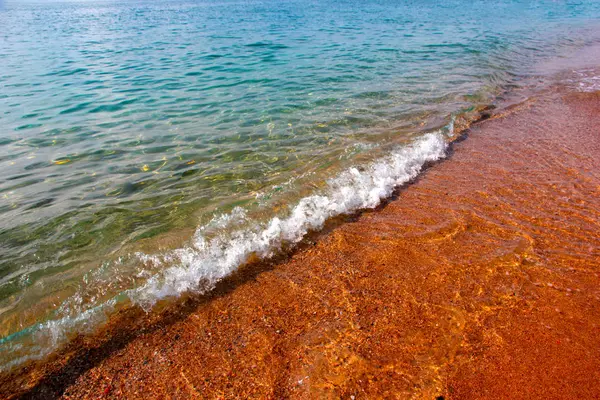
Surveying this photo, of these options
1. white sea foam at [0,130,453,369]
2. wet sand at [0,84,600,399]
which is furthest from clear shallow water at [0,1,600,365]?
wet sand at [0,84,600,399]

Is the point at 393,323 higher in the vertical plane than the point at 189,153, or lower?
higher

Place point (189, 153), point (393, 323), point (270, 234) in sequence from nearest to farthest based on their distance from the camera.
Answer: point (393, 323) → point (270, 234) → point (189, 153)

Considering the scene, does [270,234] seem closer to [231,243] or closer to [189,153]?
[231,243]

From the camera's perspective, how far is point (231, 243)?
450 centimetres

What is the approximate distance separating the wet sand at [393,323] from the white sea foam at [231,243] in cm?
23

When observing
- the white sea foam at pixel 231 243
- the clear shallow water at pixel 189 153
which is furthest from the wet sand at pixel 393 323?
the clear shallow water at pixel 189 153

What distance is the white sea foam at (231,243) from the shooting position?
3416mm

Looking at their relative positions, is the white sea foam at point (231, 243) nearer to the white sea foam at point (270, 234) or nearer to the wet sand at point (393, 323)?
the white sea foam at point (270, 234)

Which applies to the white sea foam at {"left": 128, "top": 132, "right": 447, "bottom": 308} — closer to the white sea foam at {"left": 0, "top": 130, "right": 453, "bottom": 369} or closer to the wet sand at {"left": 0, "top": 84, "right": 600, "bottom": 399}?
the white sea foam at {"left": 0, "top": 130, "right": 453, "bottom": 369}

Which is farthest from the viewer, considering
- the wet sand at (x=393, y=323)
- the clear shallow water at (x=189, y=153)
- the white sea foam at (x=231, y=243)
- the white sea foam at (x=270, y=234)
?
the clear shallow water at (x=189, y=153)

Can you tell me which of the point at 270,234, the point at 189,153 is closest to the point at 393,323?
the point at 270,234

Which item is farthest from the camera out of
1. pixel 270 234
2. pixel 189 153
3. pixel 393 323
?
pixel 189 153

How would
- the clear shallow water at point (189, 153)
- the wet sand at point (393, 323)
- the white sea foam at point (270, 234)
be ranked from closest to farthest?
the wet sand at point (393, 323) → the white sea foam at point (270, 234) → the clear shallow water at point (189, 153)

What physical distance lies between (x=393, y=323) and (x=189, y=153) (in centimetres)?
551
